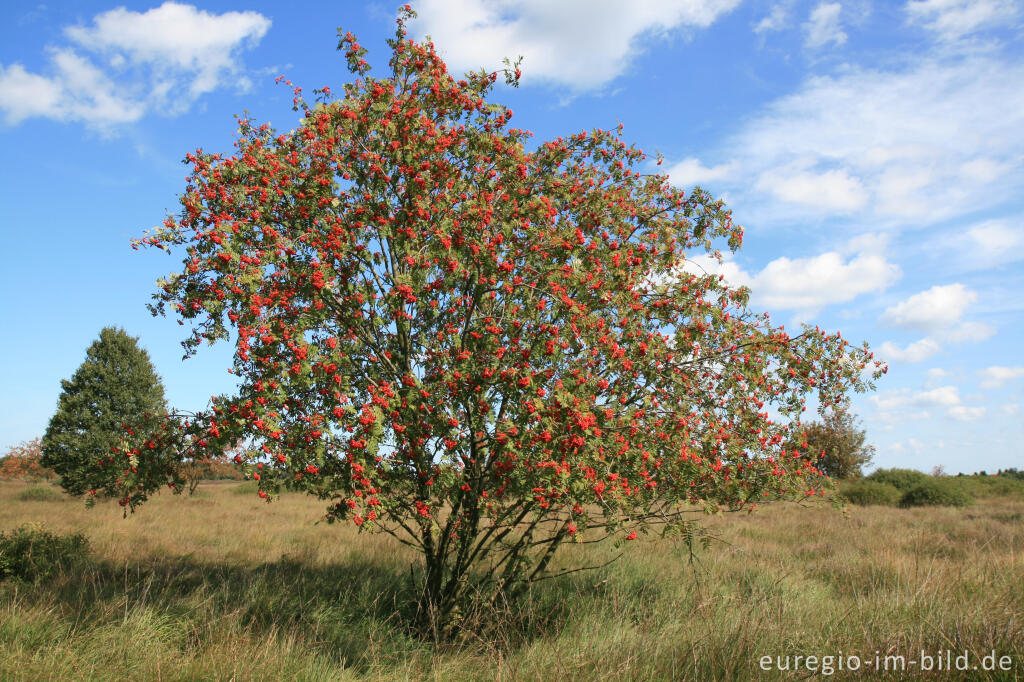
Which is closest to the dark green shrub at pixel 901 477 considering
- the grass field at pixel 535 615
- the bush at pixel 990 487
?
the bush at pixel 990 487

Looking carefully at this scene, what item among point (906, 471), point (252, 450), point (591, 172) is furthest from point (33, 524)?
point (906, 471)

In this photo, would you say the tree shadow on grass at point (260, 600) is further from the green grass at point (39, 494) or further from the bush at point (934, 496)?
the bush at point (934, 496)

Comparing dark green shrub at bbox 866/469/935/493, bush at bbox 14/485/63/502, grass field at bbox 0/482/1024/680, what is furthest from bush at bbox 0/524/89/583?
dark green shrub at bbox 866/469/935/493

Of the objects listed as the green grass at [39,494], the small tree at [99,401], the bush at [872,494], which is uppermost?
the small tree at [99,401]

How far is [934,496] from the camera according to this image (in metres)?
26.2

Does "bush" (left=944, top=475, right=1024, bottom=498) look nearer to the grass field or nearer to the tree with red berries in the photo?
the grass field

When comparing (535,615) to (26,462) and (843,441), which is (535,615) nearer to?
(843,441)

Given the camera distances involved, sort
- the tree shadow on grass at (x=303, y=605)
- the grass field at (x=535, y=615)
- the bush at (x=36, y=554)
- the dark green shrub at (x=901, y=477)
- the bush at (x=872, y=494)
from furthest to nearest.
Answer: the dark green shrub at (x=901, y=477) < the bush at (x=872, y=494) < the bush at (x=36, y=554) < the tree shadow on grass at (x=303, y=605) < the grass field at (x=535, y=615)

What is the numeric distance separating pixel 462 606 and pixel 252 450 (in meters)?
3.53

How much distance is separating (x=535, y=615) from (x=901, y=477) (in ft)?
90.7

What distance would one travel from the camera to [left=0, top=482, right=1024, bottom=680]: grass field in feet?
17.3

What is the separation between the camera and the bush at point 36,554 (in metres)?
10.0

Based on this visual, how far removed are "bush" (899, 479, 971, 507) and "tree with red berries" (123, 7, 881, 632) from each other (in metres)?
23.1

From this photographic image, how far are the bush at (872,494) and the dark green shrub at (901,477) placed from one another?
451 mm
